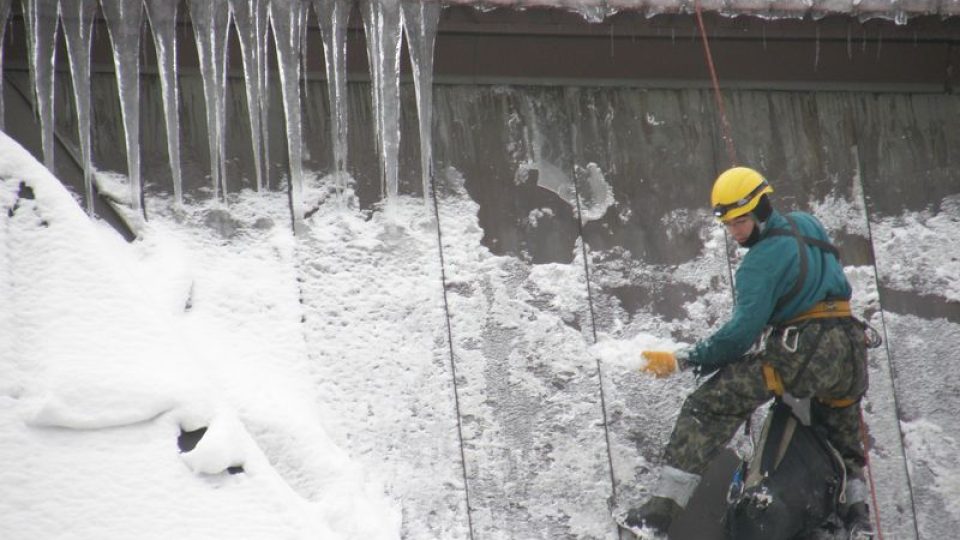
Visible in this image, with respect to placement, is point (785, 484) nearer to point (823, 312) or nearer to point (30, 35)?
point (823, 312)

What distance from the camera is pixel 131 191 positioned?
4.62m

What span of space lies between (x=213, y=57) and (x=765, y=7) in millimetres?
2071

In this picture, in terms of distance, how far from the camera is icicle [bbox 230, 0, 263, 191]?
15.1 ft

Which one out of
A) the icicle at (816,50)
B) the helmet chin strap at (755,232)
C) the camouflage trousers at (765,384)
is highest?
the icicle at (816,50)

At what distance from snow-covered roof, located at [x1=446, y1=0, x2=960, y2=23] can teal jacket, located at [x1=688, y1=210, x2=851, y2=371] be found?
2.93ft

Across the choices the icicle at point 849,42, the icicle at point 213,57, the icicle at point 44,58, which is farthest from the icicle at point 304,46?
the icicle at point 849,42

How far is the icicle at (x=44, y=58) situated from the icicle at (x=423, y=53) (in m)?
1.26

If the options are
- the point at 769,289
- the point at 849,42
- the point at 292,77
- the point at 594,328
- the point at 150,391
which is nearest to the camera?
the point at 150,391

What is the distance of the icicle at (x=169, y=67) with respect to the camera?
179 inches

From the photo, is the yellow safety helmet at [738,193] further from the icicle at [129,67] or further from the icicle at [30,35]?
the icicle at [30,35]

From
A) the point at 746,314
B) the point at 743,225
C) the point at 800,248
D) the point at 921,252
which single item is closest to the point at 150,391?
the point at 746,314

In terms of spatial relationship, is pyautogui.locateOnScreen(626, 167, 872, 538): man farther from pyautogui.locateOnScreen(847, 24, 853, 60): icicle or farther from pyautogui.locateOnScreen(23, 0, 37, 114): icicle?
pyautogui.locateOnScreen(23, 0, 37, 114): icicle

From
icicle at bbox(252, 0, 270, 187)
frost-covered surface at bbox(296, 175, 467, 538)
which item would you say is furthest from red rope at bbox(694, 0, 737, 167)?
icicle at bbox(252, 0, 270, 187)

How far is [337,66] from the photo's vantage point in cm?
476
